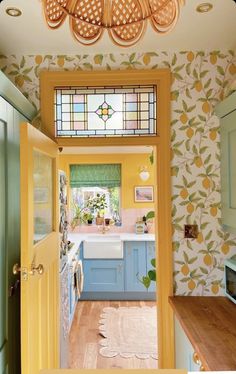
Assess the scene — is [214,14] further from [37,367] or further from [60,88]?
[37,367]

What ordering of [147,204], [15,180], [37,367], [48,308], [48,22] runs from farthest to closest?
[147,204] → [48,308] → [15,180] → [37,367] → [48,22]

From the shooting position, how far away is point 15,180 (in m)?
1.83

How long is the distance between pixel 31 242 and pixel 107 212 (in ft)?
12.5

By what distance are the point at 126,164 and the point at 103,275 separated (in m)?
1.85

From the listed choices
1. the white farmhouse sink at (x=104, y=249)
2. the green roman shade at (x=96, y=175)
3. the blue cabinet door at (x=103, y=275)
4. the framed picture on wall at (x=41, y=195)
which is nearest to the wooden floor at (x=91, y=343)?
the blue cabinet door at (x=103, y=275)

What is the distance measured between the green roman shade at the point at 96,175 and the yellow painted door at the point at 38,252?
10.1 feet

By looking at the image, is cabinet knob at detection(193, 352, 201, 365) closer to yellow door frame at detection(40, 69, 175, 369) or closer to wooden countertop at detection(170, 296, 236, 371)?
wooden countertop at detection(170, 296, 236, 371)

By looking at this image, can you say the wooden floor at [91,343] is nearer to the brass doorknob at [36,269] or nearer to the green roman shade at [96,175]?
the brass doorknob at [36,269]

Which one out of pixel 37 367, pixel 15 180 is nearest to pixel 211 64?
pixel 15 180

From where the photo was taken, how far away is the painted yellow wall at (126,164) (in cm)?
A: 528

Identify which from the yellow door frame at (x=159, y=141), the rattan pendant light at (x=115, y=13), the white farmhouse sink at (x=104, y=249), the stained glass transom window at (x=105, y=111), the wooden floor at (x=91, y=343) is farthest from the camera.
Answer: the white farmhouse sink at (x=104, y=249)

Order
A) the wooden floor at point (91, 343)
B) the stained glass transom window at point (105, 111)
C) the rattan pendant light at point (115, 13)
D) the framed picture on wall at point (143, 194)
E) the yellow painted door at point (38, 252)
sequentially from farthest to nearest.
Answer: the framed picture on wall at point (143, 194) < the wooden floor at point (91, 343) < the stained glass transom window at point (105, 111) < the yellow painted door at point (38, 252) < the rattan pendant light at point (115, 13)

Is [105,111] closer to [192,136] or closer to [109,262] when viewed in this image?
[192,136]

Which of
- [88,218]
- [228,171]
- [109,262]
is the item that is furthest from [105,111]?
[88,218]
